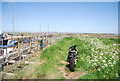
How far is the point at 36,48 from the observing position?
407 inches

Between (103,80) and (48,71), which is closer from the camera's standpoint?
(103,80)

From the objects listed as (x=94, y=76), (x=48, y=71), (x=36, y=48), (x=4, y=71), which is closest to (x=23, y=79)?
(x=4, y=71)

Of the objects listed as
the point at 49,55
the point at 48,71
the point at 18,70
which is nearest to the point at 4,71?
the point at 18,70

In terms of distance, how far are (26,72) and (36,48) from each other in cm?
480

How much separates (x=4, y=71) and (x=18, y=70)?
0.70 meters

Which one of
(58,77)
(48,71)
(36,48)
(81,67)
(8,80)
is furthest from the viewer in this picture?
(36,48)

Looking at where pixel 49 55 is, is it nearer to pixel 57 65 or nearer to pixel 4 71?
pixel 57 65

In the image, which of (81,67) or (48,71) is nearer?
(48,71)

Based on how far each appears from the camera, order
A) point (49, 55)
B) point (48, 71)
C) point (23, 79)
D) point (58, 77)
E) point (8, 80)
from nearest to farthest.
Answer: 1. point (8, 80)
2. point (23, 79)
3. point (58, 77)
4. point (48, 71)
5. point (49, 55)

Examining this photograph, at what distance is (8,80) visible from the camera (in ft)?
15.5

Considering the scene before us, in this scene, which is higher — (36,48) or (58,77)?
(36,48)

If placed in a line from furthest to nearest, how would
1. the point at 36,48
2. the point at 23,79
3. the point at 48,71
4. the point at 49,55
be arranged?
the point at 36,48 < the point at 49,55 < the point at 48,71 < the point at 23,79

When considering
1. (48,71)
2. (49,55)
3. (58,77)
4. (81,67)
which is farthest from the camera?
(49,55)

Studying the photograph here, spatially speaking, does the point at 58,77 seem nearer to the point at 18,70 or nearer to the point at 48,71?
the point at 48,71
